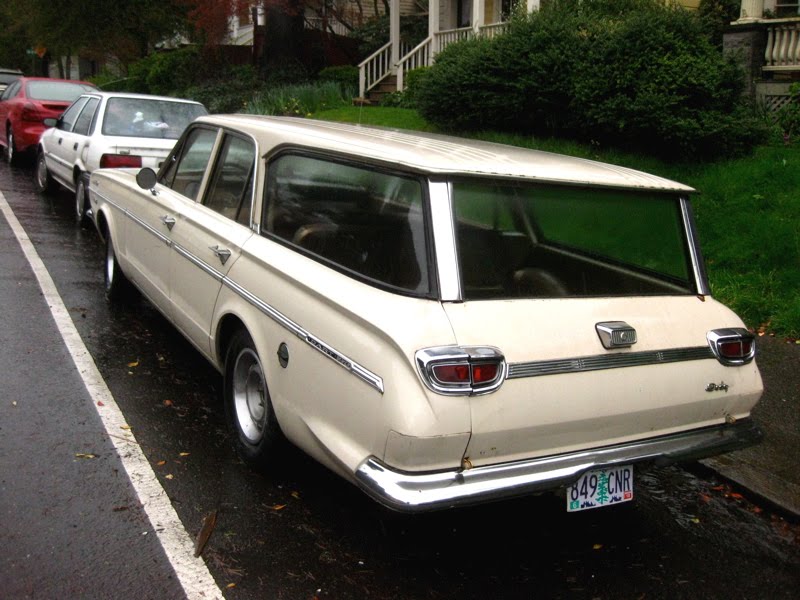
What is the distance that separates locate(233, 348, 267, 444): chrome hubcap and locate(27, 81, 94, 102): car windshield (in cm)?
1184

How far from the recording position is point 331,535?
4.00 meters

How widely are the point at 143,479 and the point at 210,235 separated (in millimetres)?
1446

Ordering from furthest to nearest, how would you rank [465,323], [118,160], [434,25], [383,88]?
[383,88] → [434,25] → [118,160] → [465,323]

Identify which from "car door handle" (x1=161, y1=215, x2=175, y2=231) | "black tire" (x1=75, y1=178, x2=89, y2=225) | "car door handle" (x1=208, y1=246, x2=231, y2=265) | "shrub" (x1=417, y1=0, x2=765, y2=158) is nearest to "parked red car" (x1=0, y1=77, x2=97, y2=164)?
"black tire" (x1=75, y1=178, x2=89, y2=225)

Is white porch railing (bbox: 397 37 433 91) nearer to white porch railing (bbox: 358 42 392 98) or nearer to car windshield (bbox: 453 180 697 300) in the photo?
white porch railing (bbox: 358 42 392 98)

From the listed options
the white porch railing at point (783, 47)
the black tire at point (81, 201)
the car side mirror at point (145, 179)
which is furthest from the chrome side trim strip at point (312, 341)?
the white porch railing at point (783, 47)

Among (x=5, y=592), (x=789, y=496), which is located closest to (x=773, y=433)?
(x=789, y=496)

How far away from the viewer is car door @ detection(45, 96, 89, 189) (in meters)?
10.8

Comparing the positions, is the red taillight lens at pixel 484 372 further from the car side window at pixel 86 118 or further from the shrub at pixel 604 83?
Answer: the car side window at pixel 86 118

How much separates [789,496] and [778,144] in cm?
716

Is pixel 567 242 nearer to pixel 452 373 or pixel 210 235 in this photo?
pixel 452 373

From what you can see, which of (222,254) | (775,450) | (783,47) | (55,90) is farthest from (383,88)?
(775,450)

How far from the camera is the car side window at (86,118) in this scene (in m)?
10.5

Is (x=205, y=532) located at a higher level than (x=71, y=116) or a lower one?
lower
